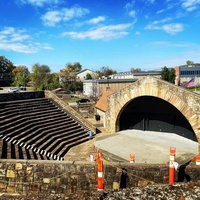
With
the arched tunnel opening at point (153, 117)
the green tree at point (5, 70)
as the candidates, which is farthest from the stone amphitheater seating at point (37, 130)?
the green tree at point (5, 70)

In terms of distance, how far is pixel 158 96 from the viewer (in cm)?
1422

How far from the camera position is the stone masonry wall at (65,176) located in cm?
529

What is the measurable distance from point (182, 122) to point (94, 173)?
1157 cm

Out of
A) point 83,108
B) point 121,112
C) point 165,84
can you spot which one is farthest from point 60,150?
point 83,108

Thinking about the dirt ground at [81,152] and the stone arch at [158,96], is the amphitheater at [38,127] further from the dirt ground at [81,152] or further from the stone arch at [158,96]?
the stone arch at [158,96]

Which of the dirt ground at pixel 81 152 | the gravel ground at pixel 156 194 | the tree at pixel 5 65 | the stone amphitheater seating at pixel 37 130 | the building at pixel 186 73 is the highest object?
the tree at pixel 5 65

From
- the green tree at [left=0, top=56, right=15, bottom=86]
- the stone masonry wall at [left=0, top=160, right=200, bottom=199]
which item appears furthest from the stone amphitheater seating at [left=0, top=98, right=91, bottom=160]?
the green tree at [left=0, top=56, right=15, bottom=86]

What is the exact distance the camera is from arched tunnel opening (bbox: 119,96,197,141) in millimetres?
15388

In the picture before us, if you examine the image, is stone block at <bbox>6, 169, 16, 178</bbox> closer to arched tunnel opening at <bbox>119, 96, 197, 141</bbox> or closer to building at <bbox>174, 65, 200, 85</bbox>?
arched tunnel opening at <bbox>119, 96, 197, 141</bbox>

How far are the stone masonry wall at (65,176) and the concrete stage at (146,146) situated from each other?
5.08 meters

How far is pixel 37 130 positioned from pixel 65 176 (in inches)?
372

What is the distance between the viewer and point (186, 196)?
3.37 meters

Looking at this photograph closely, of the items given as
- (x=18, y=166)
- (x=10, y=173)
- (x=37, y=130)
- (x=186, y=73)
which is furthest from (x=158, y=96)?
(x=186, y=73)

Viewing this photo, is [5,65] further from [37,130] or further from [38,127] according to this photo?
[37,130]
